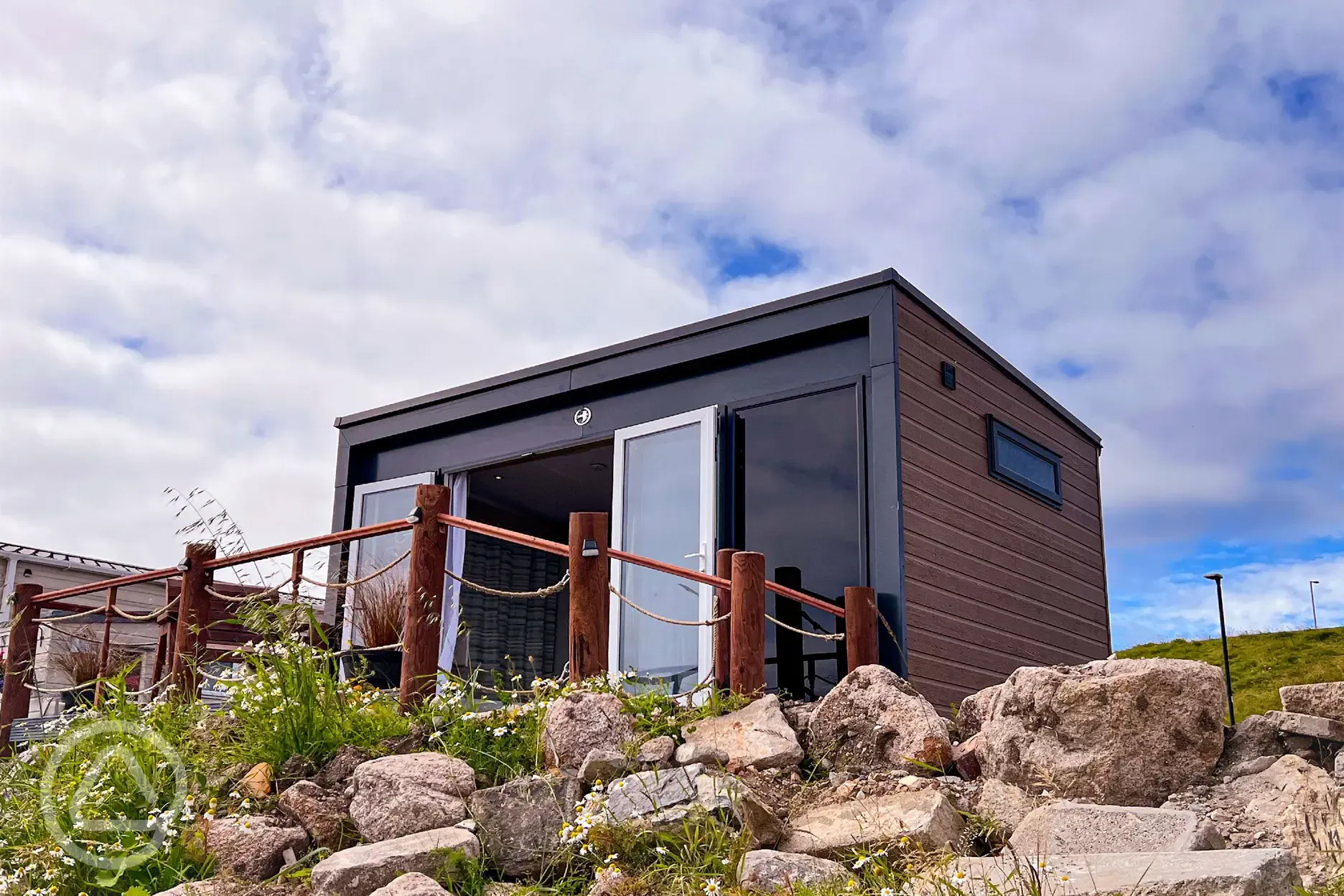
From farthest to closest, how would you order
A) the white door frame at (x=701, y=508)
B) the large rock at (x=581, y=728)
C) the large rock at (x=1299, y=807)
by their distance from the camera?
1. the white door frame at (x=701, y=508)
2. the large rock at (x=581, y=728)
3. the large rock at (x=1299, y=807)

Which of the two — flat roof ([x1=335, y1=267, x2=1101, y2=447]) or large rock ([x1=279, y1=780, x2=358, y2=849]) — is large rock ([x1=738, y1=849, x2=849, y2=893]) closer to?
large rock ([x1=279, y1=780, x2=358, y2=849])

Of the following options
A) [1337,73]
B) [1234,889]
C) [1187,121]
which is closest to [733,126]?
[1187,121]

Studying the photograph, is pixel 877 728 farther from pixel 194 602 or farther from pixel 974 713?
pixel 194 602

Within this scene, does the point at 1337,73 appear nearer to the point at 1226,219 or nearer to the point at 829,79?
the point at 1226,219

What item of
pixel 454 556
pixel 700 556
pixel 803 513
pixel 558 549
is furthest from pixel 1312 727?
pixel 454 556

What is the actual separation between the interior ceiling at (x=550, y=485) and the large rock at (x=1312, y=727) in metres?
4.67

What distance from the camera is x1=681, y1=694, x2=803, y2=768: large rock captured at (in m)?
3.75

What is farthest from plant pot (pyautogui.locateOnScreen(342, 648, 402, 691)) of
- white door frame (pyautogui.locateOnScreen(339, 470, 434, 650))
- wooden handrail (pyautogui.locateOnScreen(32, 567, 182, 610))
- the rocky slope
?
the rocky slope

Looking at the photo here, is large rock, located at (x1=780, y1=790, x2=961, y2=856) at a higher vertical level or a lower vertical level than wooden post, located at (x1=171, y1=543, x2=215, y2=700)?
lower

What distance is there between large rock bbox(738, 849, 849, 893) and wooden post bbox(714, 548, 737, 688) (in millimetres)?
1488

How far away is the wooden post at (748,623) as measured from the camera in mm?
4438

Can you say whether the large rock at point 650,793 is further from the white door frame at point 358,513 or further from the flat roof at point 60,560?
the flat roof at point 60,560

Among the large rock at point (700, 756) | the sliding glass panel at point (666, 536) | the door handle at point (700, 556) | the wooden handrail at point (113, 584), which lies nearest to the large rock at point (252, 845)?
the large rock at point (700, 756)

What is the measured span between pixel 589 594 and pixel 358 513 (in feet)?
15.0
